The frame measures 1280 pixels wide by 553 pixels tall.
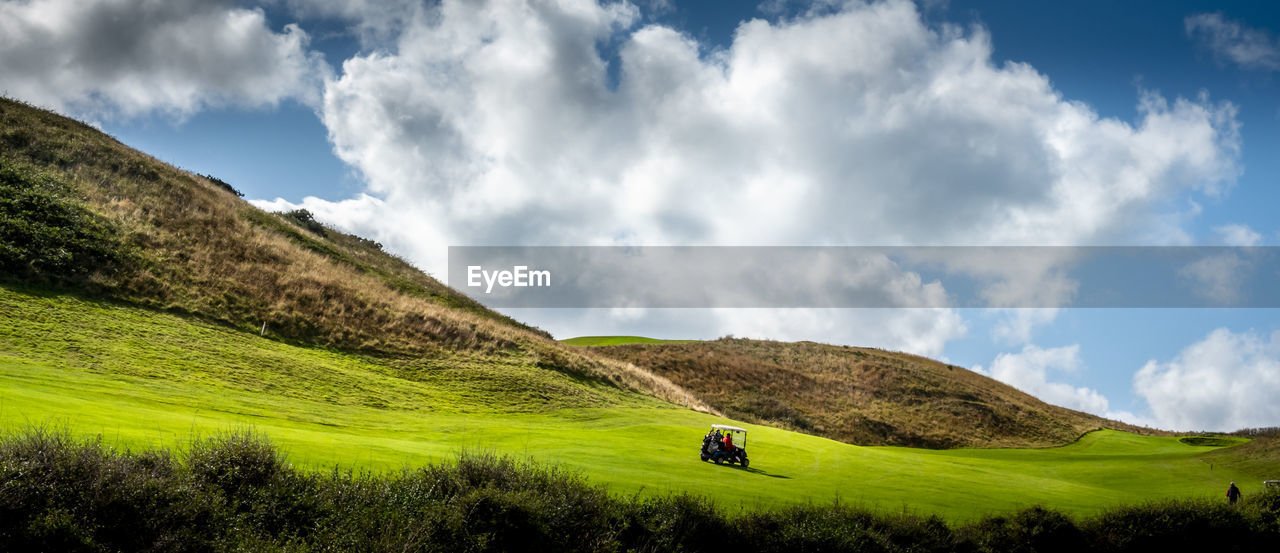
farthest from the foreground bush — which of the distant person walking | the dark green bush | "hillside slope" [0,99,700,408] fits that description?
"hillside slope" [0,99,700,408]

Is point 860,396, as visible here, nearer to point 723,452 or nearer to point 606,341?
point 606,341

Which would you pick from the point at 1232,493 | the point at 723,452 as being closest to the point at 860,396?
the point at 1232,493

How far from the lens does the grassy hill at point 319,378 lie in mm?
A: 20422

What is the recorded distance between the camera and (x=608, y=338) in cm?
8344

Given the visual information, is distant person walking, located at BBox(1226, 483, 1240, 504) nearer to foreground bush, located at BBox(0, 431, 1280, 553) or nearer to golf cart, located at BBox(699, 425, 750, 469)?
foreground bush, located at BBox(0, 431, 1280, 553)

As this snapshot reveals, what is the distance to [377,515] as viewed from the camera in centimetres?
1117

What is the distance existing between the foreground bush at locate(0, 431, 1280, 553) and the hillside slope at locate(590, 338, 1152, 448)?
37.2 metres

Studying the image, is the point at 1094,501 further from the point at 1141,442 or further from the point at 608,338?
the point at 608,338

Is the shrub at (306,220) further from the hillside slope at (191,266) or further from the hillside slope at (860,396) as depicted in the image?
the hillside slope at (860,396)

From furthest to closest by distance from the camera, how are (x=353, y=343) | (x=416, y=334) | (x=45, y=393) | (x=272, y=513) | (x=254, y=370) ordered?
(x=416, y=334) → (x=353, y=343) → (x=254, y=370) → (x=45, y=393) → (x=272, y=513)

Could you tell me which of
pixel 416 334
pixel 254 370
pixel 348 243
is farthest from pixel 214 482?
pixel 348 243

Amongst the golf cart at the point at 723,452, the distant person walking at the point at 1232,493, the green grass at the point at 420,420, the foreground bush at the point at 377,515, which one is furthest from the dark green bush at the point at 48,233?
the distant person walking at the point at 1232,493

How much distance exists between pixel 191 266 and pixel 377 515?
34.3 meters

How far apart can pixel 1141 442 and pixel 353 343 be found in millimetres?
57468
